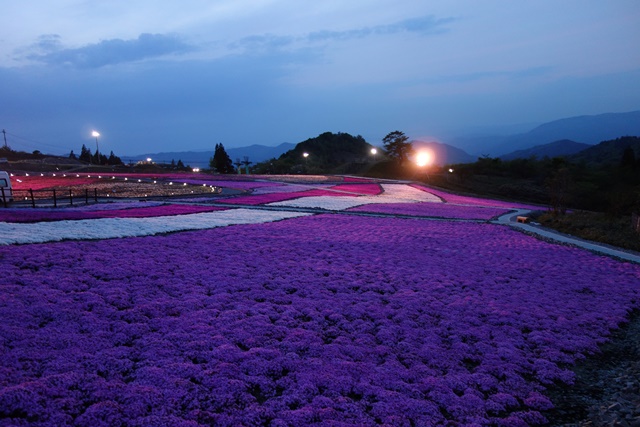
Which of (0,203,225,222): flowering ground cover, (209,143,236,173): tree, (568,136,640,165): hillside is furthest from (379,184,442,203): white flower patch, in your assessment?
(568,136,640,165): hillside

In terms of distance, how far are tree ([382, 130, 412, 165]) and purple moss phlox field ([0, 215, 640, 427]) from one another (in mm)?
79619

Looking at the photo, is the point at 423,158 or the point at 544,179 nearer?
the point at 544,179

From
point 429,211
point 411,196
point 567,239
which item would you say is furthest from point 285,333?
point 411,196

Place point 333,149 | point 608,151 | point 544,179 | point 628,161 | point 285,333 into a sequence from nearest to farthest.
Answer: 1. point 285,333
2. point 544,179
3. point 628,161
4. point 608,151
5. point 333,149

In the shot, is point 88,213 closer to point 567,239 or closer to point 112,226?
point 112,226

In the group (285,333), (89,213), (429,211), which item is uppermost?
(89,213)

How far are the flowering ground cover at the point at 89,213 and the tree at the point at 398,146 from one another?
236ft

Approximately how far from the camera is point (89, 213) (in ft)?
75.6

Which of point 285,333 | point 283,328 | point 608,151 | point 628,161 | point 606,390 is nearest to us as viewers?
point 606,390

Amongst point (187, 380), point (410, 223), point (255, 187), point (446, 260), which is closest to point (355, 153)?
point (255, 187)

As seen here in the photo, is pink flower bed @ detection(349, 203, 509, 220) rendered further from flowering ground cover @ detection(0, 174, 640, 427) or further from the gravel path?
the gravel path

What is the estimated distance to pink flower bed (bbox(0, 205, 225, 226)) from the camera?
20.5 meters

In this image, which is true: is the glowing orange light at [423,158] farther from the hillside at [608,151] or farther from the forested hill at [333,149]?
the hillside at [608,151]

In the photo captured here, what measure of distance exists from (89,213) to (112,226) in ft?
16.6
